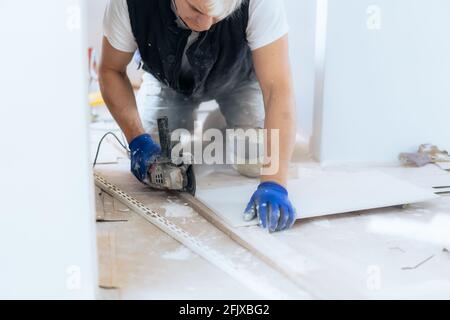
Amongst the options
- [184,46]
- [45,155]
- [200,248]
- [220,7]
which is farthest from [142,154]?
[45,155]

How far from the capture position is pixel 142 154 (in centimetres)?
249

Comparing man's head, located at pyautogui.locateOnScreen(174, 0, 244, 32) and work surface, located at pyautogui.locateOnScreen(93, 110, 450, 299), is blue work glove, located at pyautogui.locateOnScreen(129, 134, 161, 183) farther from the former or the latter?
man's head, located at pyautogui.locateOnScreen(174, 0, 244, 32)

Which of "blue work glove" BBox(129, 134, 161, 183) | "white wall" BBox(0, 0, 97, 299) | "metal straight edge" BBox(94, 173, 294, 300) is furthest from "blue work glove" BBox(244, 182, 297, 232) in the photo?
"white wall" BBox(0, 0, 97, 299)

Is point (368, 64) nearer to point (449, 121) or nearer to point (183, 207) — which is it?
point (449, 121)

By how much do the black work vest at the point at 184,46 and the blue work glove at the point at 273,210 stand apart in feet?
2.07

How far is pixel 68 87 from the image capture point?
54.6 inches

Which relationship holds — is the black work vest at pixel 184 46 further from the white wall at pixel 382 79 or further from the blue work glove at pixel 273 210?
the blue work glove at pixel 273 210

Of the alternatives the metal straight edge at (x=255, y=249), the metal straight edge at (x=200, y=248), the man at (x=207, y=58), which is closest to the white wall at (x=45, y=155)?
the metal straight edge at (x=200, y=248)

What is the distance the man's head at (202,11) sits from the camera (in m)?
1.95

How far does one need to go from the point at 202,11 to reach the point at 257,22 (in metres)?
0.31

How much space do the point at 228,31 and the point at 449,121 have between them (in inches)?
50.5

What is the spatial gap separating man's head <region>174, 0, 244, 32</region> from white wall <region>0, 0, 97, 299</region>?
0.65 metres

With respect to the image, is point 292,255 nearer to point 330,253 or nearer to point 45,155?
point 330,253
